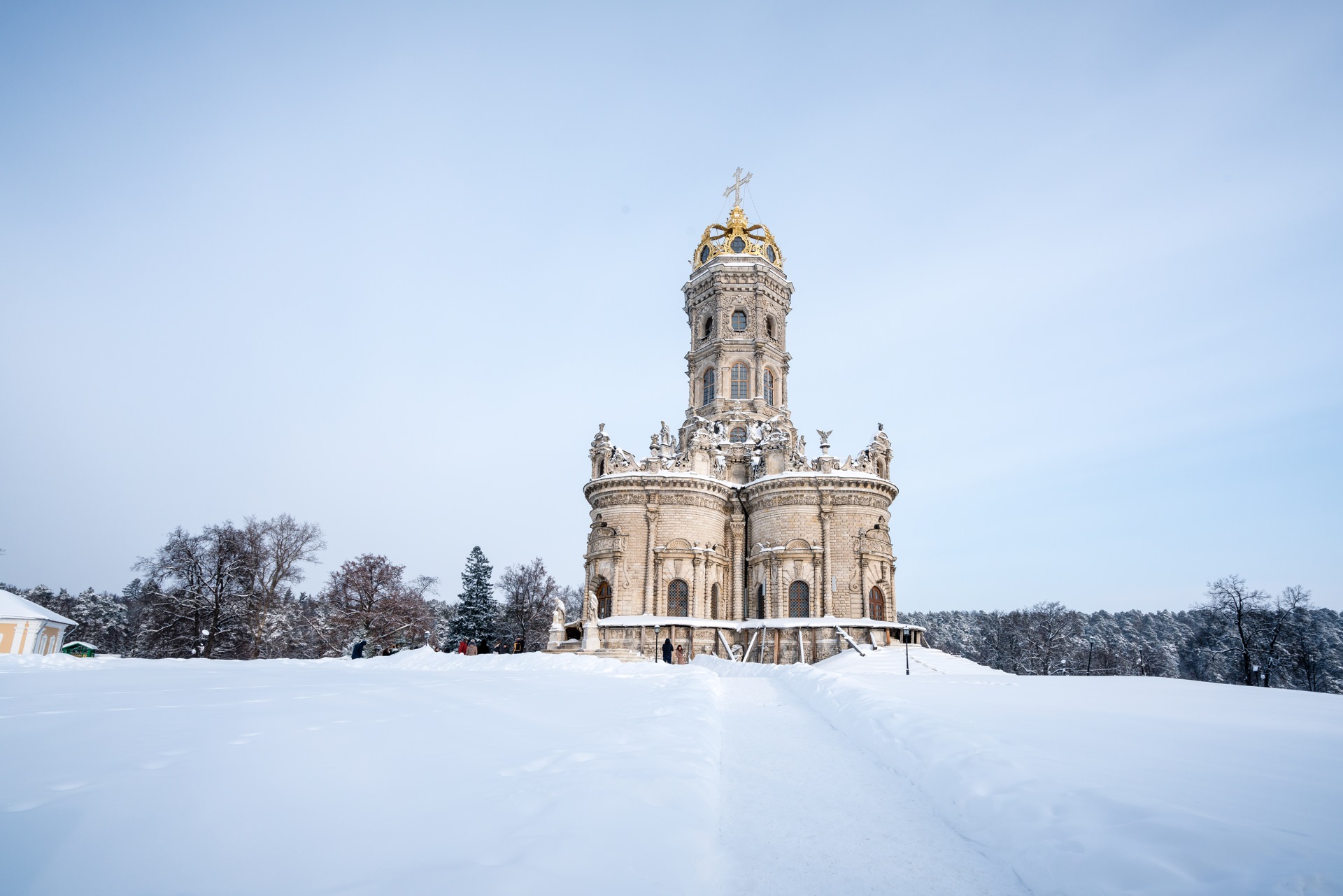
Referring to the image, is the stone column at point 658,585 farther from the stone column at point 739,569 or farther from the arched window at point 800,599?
the arched window at point 800,599

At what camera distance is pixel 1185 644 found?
84000 mm

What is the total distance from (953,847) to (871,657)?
915 inches

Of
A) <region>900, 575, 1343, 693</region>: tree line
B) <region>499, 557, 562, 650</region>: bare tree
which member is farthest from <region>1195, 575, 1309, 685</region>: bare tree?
<region>499, 557, 562, 650</region>: bare tree

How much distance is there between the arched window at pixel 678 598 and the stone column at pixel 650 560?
97 centimetres

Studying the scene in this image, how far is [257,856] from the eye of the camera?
3.39 metres

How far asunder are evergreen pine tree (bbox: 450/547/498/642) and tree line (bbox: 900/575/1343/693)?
30.8 metres

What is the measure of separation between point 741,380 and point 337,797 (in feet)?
135

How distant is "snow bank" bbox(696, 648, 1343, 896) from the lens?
3756 millimetres

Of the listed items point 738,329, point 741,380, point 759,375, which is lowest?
point 741,380

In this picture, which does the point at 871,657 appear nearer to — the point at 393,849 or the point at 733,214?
the point at 393,849

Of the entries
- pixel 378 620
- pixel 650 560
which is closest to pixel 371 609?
pixel 378 620

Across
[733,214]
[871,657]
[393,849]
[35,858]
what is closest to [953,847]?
[393,849]

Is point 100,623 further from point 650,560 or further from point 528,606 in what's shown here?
point 650,560

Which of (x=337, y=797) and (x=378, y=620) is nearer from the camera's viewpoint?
(x=337, y=797)
